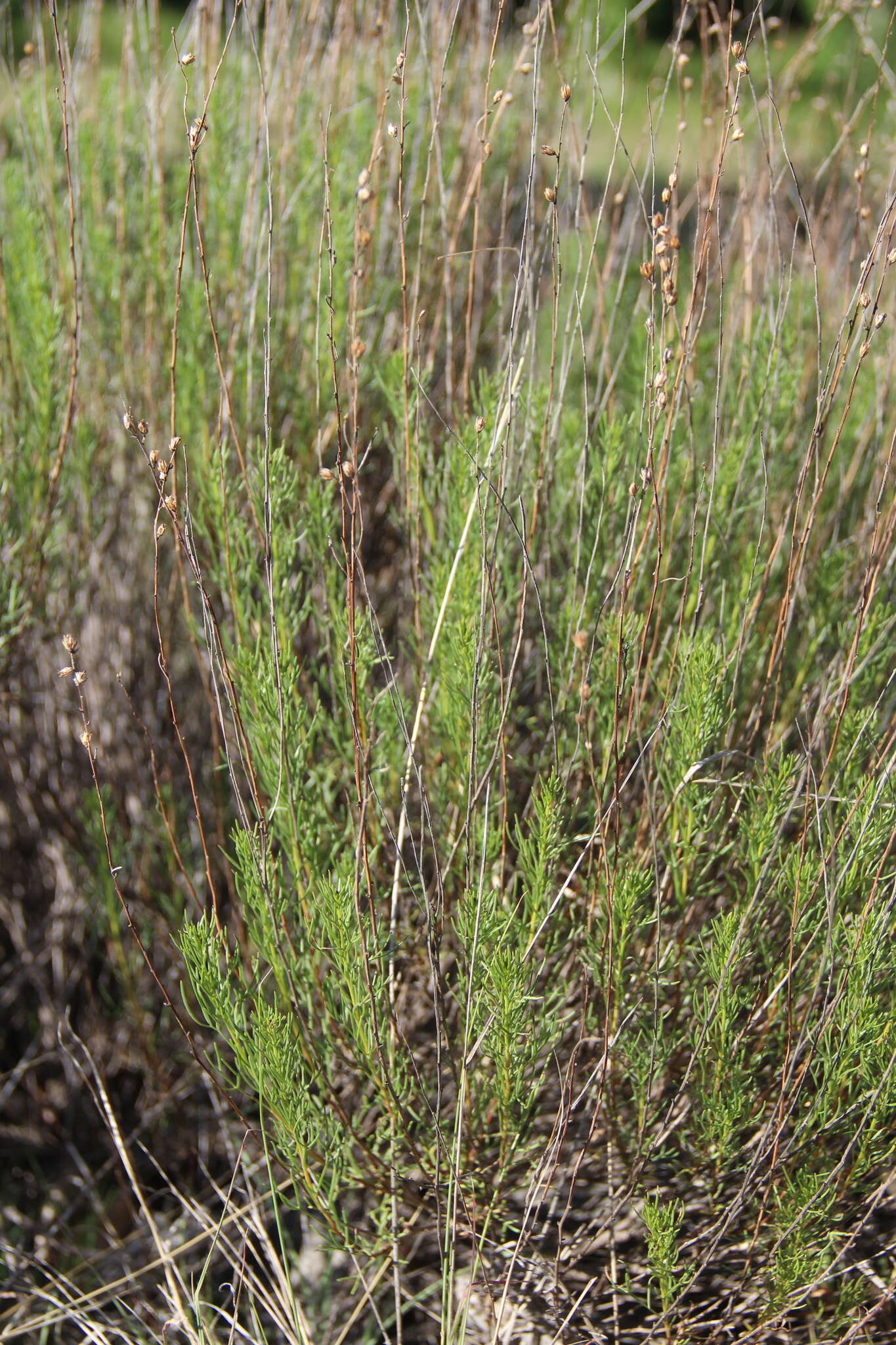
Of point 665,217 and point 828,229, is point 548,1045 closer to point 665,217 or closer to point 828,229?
point 665,217

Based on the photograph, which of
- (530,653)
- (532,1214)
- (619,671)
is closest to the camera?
(619,671)

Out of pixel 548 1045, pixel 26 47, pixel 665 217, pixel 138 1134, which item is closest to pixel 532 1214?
pixel 548 1045

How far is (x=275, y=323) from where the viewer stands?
6.32 feet

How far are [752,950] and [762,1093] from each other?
18 centimetres

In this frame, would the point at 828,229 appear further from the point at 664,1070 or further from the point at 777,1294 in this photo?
the point at 777,1294

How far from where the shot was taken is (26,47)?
1738 millimetres

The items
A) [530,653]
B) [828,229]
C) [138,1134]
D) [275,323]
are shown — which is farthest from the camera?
[828,229]

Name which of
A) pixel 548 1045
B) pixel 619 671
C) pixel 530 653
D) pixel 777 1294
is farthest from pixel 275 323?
pixel 777 1294

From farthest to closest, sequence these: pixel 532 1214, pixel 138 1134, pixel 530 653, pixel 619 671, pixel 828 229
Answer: pixel 828 229 < pixel 138 1134 < pixel 530 653 < pixel 532 1214 < pixel 619 671

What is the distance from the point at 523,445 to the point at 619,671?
1.26 ft

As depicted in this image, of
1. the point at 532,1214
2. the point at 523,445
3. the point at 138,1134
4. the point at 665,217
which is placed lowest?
the point at 138,1134

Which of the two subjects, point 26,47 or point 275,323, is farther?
point 275,323

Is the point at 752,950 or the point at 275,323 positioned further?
the point at 275,323

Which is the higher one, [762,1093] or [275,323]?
[275,323]
